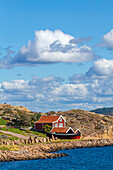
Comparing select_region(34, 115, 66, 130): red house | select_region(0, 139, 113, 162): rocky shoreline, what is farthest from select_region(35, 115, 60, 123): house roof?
select_region(0, 139, 113, 162): rocky shoreline

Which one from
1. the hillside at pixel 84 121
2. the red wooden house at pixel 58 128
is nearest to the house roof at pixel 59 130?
the red wooden house at pixel 58 128

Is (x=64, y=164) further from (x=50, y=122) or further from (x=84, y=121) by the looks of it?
(x=84, y=121)

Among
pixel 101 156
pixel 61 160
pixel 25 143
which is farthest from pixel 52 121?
pixel 61 160

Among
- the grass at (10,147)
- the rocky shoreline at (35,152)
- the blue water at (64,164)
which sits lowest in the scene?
the blue water at (64,164)

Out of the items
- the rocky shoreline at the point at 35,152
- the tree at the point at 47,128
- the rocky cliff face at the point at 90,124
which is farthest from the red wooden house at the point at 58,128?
the rocky shoreline at the point at 35,152

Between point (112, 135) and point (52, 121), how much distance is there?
2592cm

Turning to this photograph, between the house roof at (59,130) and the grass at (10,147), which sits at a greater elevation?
the house roof at (59,130)

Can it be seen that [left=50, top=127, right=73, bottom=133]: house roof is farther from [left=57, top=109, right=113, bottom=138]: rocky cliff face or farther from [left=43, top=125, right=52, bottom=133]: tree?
[left=57, top=109, right=113, bottom=138]: rocky cliff face

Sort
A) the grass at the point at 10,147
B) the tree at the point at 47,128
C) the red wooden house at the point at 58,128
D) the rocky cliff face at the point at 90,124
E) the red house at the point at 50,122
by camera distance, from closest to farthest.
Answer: the grass at the point at 10,147
the red wooden house at the point at 58,128
the tree at the point at 47,128
the red house at the point at 50,122
the rocky cliff face at the point at 90,124

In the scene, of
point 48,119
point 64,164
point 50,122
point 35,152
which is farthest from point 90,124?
point 64,164

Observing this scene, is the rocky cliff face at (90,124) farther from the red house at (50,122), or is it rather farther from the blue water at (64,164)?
the blue water at (64,164)

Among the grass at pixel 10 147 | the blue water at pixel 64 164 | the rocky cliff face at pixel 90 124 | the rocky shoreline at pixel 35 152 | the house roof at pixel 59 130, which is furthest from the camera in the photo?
the rocky cliff face at pixel 90 124

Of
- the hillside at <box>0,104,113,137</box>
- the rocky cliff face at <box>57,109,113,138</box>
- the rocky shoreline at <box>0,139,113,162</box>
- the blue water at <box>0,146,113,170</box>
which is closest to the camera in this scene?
the blue water at <box>0,146,113,170</box>

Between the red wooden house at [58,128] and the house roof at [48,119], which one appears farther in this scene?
the house roof at [48,119]
